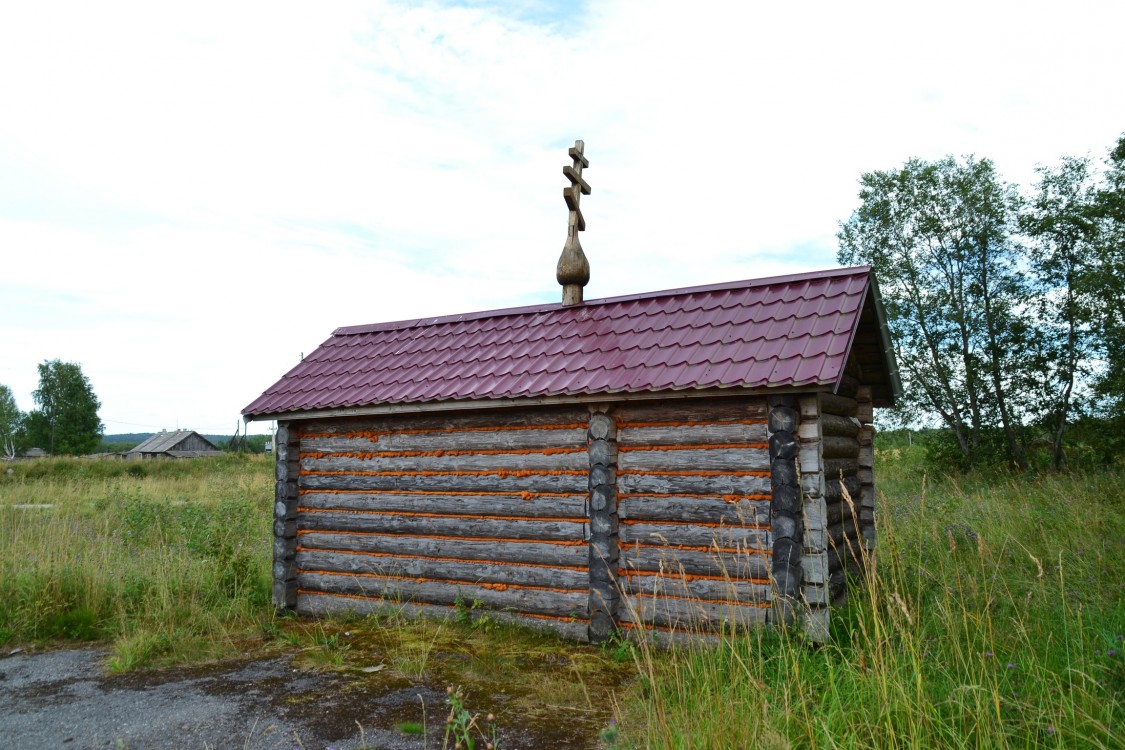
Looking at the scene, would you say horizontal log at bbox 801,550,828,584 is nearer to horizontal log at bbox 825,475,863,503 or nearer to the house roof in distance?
horizontal log at bbox 825,475,863,503

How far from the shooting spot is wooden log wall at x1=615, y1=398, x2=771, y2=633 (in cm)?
667

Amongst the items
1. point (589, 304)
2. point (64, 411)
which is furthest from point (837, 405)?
point (64, 411)

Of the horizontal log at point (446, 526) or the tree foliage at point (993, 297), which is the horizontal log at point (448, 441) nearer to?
the horizontal log at point (446, 526)

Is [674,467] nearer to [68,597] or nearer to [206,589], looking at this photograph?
[206,589]

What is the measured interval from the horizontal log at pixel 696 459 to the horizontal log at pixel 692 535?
1.74ft

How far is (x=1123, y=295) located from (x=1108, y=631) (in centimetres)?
1627

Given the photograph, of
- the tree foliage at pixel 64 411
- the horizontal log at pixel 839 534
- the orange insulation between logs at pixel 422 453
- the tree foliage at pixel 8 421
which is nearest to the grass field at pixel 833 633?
the horizontal log at pixel 839 534

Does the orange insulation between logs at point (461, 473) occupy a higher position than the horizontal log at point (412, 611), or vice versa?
the orange insulation between logs at point (461, 473)

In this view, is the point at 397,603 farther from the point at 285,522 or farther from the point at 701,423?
the point at 701,423

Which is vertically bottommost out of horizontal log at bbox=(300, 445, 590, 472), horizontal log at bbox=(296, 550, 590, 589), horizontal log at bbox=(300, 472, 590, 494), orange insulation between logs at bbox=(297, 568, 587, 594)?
orange insulation between logs at bbox=(297, 568, 587, 594)

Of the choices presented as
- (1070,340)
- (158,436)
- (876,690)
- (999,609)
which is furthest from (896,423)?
(158,436)

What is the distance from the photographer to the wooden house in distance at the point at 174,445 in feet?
204

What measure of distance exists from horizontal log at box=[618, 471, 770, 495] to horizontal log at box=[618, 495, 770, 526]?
0.06m

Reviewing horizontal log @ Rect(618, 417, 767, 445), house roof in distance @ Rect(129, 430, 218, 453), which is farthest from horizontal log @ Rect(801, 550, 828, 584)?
house roof in distance @ Rect(129, 430, 218, 453)
